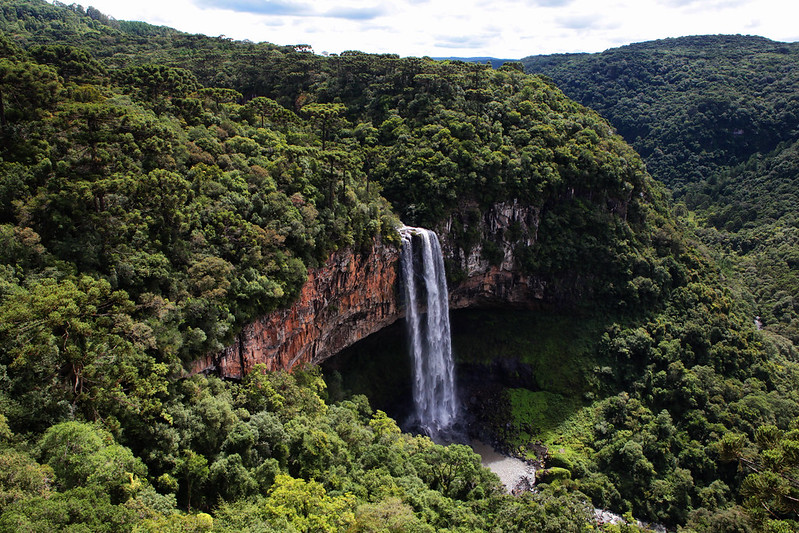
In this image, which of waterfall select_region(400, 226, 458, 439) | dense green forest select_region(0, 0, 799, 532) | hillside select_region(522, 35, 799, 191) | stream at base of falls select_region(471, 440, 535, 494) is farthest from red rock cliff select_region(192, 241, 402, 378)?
hillside select_region(522, 35, 799, 191)

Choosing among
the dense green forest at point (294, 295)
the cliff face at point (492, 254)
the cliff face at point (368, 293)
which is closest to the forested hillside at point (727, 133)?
the dense green forest at point (294, 295)

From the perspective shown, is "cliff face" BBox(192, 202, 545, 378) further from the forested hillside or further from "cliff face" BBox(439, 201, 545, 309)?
the forested hillside

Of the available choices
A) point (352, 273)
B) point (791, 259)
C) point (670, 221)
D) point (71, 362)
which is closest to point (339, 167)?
point (352, 273)

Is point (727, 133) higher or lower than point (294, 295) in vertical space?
higher

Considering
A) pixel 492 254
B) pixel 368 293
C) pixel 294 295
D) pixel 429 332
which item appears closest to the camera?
pixel 294 295

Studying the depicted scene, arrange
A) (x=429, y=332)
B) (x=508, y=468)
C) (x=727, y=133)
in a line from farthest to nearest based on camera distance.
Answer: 1. (x=727, y=133)
2. (x=429, y=332)
3. (x=508, y=468)

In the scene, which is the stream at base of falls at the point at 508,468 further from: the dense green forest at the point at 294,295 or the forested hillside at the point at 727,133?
the forested hillside at the point at 727,133

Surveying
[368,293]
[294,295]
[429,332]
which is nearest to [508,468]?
[429,332]

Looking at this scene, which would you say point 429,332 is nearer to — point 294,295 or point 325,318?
point 325,318

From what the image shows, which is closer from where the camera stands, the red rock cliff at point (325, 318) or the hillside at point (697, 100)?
the red rock cliff at point (325, 318)
